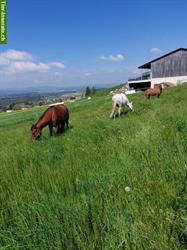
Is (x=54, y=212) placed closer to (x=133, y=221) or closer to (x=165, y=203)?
(x=133, y=221)

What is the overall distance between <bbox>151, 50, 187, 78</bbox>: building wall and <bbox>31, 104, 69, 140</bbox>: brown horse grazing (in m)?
43.5

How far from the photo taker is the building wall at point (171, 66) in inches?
2116

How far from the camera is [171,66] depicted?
54.8 m

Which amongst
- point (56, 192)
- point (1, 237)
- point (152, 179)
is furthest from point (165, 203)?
point (1, 237)

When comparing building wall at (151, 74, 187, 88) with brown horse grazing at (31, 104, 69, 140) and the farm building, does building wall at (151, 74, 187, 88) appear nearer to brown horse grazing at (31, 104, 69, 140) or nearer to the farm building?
the farm building

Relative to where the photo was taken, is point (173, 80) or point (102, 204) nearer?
point (102, 204)

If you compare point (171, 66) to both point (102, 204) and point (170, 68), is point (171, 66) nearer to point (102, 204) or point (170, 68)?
point (170, 68)

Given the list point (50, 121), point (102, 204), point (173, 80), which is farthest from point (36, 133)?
point (173, 80)

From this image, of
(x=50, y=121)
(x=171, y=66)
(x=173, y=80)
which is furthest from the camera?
(x=171, y=66)

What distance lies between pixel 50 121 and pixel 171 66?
45532 mm

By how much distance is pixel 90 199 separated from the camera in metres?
2.95

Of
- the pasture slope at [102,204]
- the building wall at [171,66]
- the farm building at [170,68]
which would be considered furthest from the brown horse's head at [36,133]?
the building wall at [171,66]

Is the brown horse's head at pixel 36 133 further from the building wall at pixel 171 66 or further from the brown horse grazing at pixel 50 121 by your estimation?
the building wall at pixel 171 66

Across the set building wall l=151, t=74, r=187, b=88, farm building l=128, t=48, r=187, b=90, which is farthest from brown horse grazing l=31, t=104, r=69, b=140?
farm building l=128, t=48, r=187, b=90
